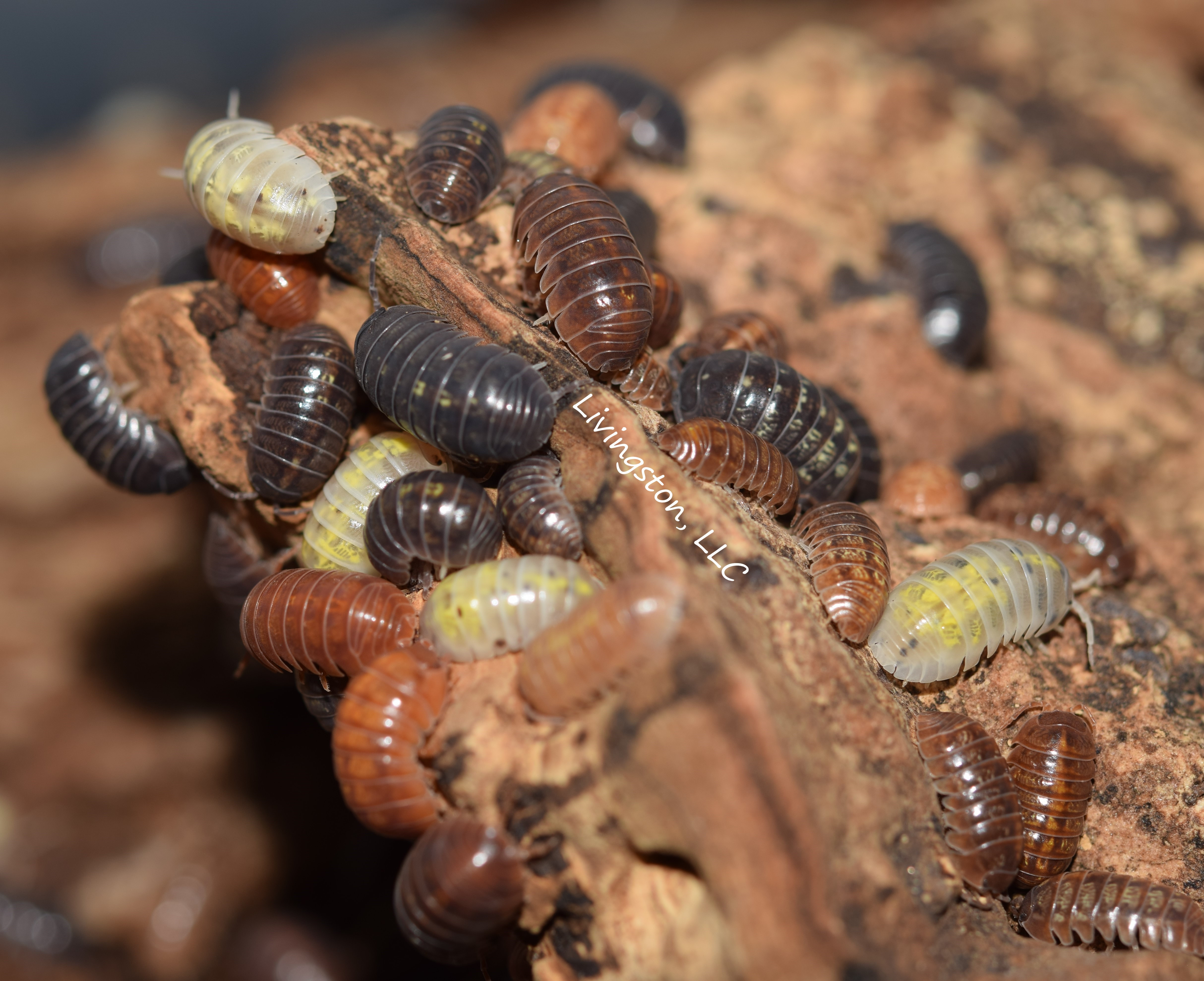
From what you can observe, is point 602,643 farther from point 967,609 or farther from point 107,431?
point 107,431

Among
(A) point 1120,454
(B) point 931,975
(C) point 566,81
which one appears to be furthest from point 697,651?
(C) point 566,81

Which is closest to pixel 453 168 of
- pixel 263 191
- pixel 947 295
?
pixel 263 191

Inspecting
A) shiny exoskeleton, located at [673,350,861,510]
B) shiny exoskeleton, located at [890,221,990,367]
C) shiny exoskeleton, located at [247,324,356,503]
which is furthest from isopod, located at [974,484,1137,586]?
shiny exoskeleton, located at [247,324,356,503]

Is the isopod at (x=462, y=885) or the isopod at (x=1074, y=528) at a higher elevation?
the isopod at (x=1074, y=528)

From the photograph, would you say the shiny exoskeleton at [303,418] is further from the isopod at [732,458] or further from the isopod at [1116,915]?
the isopod at [1116,915]

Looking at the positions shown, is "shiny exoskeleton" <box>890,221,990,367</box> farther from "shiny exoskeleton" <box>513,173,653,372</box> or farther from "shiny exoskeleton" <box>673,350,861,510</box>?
"shiny exoskeleton" <box>513,173,653,372</box>

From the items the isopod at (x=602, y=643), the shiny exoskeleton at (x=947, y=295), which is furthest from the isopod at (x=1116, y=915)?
the shiny exoskeleton at (x=947, y=295)
